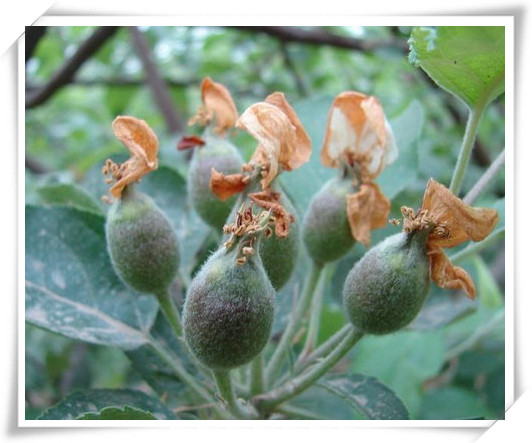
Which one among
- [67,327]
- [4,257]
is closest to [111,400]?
[67,327]

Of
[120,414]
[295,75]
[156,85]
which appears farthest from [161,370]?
[295,75]

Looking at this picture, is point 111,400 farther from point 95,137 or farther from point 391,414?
point 95,137

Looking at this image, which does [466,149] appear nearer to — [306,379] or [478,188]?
[478,188]

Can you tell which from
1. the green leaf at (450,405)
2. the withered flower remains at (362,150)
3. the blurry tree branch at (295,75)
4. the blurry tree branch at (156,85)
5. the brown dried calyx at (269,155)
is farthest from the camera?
A: the blurry tree branch at (295,75)

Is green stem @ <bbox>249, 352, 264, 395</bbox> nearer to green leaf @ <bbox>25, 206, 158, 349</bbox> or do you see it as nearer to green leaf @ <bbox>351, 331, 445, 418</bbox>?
green leaf @ <bbox>25, 206, 158, 349</bbox>

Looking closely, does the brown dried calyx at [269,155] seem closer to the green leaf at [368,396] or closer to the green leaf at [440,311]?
the green leaf at [368,396]

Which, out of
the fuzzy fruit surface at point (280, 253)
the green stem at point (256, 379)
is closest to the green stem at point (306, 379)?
the green stem at point (256, 379)
